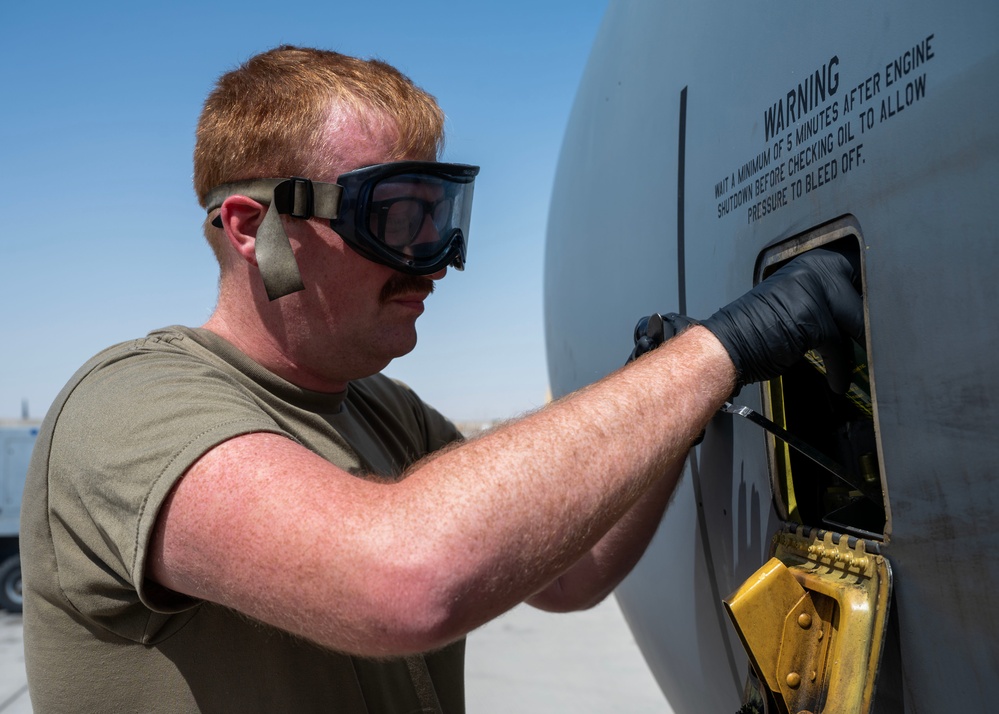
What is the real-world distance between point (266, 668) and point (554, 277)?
2.04 meters

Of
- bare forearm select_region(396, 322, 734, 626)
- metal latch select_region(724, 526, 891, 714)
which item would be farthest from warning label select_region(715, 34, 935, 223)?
metal latch select_region(724, 526, 891, 714)

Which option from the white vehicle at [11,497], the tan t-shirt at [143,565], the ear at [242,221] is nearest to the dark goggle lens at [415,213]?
the ear at [242,221]

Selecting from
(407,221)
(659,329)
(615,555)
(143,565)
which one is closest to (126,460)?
(143,565)

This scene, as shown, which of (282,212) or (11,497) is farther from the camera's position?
(11,497)

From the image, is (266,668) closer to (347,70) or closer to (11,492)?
(347,70)

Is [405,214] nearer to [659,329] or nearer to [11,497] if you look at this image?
[659,329]

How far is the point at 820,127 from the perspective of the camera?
44.9 inches

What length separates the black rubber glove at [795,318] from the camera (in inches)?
44.2

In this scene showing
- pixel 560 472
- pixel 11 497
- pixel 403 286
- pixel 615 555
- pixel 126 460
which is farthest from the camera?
pixel 11 497

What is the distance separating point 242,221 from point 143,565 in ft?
2.20

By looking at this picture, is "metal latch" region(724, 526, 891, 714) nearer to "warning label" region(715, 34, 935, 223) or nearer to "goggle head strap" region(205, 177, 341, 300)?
"warning label" region(715, 34, 935, 223)

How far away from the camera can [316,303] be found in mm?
1523

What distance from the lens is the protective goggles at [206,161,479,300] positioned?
4.74 feet

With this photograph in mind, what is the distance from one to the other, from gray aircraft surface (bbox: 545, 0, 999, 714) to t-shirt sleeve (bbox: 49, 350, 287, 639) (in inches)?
29.3
